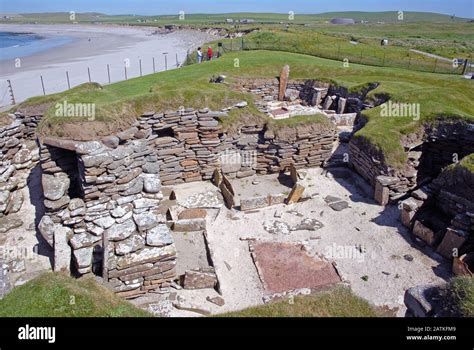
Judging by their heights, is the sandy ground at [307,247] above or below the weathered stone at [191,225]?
below

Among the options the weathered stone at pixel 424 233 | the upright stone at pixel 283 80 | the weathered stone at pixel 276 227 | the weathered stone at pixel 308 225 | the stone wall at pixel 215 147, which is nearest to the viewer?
the weathered stone at pixel 424 233

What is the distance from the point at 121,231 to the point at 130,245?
0.68m

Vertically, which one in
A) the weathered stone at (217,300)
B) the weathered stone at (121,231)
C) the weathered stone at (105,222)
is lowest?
the weathered stone at (217,300)

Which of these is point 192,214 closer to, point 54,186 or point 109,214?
point 109,214

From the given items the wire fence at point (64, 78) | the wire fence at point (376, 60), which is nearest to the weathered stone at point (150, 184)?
the wire fence at point (64, 78)

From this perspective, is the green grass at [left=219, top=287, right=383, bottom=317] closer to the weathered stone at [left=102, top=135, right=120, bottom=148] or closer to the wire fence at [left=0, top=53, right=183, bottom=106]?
the weathered stone at [left=102, top=135, right=120, bottom=148]

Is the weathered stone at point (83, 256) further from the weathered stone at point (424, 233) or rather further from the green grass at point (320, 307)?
the weathered stone at point (424, 233)

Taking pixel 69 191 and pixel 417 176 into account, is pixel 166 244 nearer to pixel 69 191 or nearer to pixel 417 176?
pixel 69 191

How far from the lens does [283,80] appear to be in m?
23.3

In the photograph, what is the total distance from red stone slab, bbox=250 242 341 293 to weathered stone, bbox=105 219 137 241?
140 inches

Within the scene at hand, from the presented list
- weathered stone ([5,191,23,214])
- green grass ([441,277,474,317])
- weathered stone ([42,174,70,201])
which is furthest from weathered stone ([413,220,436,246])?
weathered stone ([5,191,23,214])

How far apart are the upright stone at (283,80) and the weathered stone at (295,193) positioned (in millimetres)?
12455

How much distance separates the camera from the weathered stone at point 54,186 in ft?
36.1

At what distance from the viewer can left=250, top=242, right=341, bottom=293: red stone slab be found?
9.47 metres
